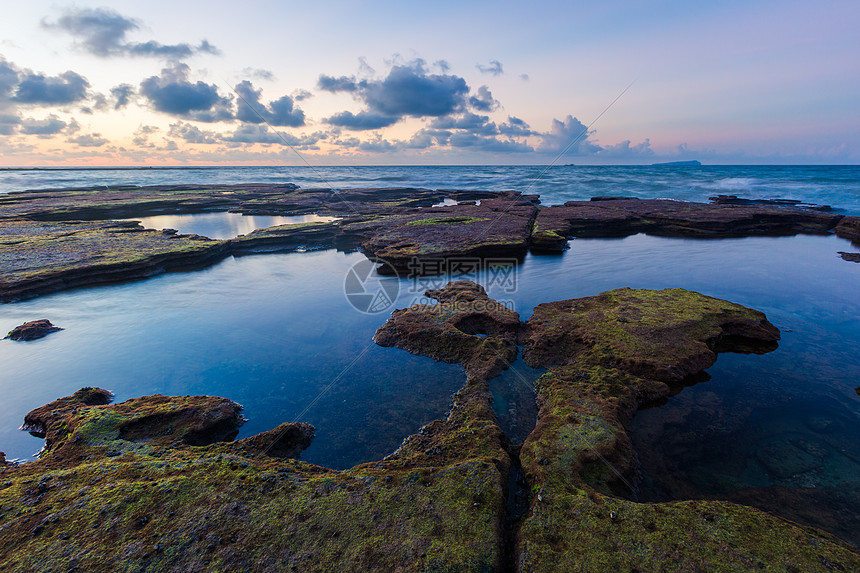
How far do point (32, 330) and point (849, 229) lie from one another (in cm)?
5560

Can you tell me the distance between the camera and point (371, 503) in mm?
5801

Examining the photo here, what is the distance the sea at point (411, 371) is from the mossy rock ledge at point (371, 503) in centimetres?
82

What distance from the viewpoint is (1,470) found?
6648 mm

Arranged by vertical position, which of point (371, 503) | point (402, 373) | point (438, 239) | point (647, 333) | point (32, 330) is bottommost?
point (32, 330)

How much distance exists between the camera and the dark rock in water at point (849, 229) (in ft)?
99.0

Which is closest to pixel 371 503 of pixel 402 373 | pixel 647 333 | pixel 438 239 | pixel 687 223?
pixel 402 373

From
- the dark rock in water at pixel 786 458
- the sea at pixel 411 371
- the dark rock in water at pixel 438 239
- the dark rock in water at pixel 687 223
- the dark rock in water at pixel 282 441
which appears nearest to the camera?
the dark rock in water at pixel 786 458

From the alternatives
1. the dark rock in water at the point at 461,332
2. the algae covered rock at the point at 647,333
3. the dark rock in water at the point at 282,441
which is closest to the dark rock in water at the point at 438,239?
the dark rock in water at the point at 461,332

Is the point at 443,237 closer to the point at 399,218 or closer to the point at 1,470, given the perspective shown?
the point at 399,218

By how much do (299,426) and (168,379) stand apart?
5552 mm

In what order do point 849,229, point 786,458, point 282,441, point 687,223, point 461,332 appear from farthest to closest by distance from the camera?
point 687,223, point 849,229, point 461,332, point 282,441, point 786,458

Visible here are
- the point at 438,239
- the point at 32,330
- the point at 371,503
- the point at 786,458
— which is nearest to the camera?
the point at 371,503

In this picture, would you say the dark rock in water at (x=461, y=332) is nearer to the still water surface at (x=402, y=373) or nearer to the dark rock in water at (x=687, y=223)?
the still water surface at (x=402, y=373)

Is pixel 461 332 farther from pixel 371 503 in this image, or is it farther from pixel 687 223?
pixel 687 223
